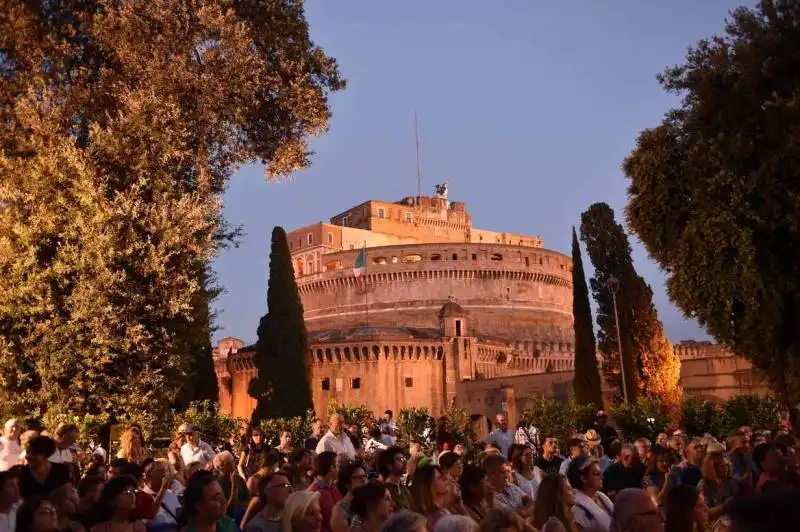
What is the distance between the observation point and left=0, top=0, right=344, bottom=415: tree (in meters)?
13.5

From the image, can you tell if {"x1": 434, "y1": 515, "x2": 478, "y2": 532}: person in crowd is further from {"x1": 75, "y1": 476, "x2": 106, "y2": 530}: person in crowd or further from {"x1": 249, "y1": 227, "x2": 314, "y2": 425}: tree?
{"x1": 249, "y1": 227, "x2": 314, "y2": 425}: tree

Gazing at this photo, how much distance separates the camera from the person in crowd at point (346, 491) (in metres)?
5.32

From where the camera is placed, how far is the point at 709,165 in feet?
58.7

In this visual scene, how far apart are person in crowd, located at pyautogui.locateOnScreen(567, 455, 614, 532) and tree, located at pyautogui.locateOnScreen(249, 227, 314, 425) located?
30.1 meters

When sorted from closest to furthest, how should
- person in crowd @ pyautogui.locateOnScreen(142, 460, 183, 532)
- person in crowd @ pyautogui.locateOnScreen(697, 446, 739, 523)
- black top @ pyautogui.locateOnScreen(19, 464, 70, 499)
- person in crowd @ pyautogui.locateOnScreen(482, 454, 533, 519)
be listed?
person in crowd @ pyautogui.locateOnScreen(482, 454, 533, 519), person in crowd @ pyautogui.locateOnScreen(142, 460, 183, 532), black top @ pyautogui.locateOnScreen(19, 464, 70, 499), person in crowd @ pyautogui.locateOnScreen(697, 446, 739, 523)

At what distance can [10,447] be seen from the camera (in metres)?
8.11

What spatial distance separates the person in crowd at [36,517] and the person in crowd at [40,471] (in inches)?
87.3

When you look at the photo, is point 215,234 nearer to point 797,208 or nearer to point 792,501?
point 797,208

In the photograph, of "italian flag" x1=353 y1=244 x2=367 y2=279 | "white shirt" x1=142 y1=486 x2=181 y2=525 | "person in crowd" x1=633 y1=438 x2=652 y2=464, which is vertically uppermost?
"italian flag" x1=353 y1=244 x2=367 y2=279

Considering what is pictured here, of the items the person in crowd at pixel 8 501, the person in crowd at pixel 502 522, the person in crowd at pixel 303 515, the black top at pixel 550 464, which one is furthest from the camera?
the black top at pixel 550 464

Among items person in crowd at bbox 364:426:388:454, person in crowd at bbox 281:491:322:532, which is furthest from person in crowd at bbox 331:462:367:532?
person in crowd at bbox 364:426:388:454

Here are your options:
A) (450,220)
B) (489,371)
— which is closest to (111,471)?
(489,371)

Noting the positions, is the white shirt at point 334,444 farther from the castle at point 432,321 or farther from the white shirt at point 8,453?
the castle at point 432,321

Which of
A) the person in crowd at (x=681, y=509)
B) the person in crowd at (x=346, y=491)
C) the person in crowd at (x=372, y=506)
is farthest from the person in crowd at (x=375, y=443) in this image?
the person in crowd at (x=681, y=509)
